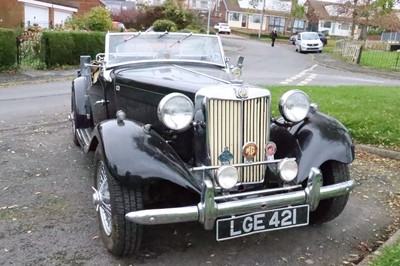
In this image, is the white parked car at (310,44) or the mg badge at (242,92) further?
the white parked car at (310,44)

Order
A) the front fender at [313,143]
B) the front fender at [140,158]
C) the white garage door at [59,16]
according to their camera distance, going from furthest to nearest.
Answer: the white garage door at [59,16] → the front fender at [313,143] → the front fender at [140,158]

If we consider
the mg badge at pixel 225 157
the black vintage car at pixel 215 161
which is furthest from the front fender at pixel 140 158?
the mg badge at pixel 225 157

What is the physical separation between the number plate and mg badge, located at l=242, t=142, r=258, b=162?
21.0 inches

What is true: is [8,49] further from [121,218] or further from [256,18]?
[256,18]

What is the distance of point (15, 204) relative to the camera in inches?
174

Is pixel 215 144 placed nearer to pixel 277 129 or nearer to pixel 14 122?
pixel 277 129

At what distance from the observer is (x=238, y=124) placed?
11.6ft

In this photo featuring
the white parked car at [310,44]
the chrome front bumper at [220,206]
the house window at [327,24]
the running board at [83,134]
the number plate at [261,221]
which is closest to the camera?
the chrome front bumper at [220,206]

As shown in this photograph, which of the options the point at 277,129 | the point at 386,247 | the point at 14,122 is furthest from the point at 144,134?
the point at 14,122

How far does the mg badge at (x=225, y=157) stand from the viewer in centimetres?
347

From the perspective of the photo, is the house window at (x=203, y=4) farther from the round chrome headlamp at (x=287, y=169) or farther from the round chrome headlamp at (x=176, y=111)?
the round chrome headlamp at (x=287, y=169)

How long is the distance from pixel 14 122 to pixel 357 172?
19.8 feet

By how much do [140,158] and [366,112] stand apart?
568 centimetres

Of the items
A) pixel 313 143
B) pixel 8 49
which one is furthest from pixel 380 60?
pixel 313 143
